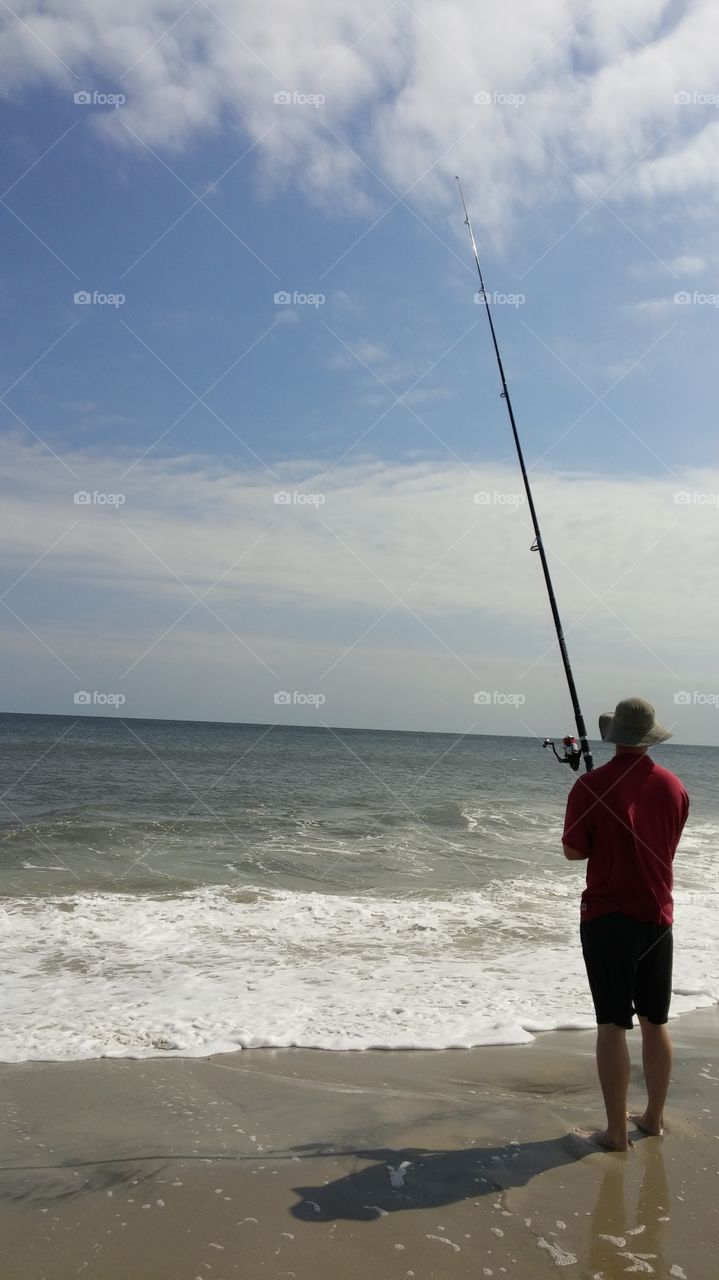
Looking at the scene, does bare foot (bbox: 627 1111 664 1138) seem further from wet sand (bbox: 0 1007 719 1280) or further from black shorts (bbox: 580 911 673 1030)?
black shorts (bbox: 580 911 673 1030)

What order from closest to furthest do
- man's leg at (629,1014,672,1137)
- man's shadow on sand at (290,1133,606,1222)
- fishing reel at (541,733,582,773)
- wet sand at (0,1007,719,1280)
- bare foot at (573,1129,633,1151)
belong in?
wet sand at (0,1007,719,1280), man's shadow on sand at (290,1133,606,1222), bare foot at (573,1129,633,1151), man's leg at (629,1014,672,1137), fishing reel at (541,733,582,773)

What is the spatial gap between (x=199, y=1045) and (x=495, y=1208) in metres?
2.35

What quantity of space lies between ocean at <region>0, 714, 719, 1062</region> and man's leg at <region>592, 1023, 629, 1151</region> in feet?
5.24

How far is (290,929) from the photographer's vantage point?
301 inches

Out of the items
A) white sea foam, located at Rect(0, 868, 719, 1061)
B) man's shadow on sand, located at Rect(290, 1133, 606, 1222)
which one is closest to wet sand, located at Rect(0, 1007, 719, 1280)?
man's shadow on sand, located at Rect(290, 1133, 606, 1222)

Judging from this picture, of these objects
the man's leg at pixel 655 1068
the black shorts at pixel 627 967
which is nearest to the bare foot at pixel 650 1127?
the man's leg at pixel 655 1068

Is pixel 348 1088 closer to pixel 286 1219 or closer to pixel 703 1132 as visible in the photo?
pixel 286 1219

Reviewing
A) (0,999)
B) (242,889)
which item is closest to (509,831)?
(242,889)

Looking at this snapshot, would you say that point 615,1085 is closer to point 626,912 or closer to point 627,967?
point 627,967

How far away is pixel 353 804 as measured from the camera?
19.4 m

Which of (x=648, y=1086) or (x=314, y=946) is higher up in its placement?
(x=648, y=1086)

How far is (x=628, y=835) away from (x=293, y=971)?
3.81 m

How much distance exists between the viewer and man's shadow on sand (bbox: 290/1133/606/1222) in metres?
2.82

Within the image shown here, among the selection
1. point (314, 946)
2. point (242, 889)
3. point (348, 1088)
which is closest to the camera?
point (348, 1088)
